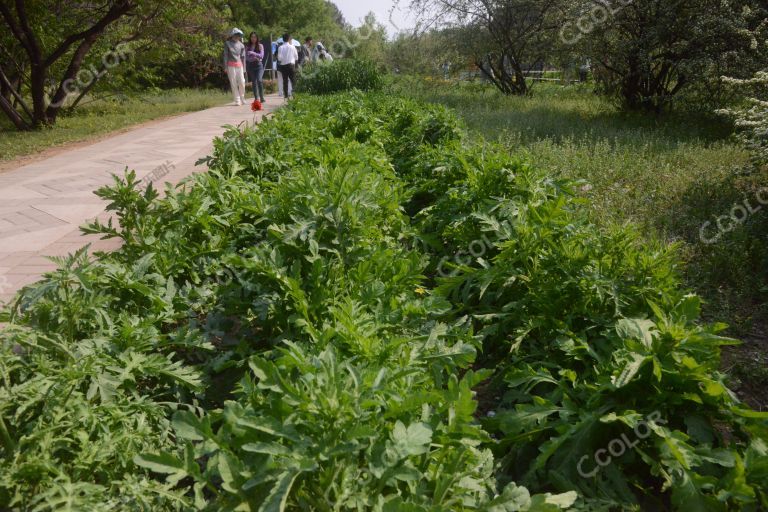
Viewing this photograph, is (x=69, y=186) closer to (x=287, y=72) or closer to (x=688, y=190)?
(x=688, y=190)

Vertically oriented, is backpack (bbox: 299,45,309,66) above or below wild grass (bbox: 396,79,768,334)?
above

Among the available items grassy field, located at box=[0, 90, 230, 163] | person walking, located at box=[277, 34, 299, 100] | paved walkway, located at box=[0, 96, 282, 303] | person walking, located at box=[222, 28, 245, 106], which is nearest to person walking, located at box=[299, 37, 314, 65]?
grassy field, located at box=[0, 90, 230, 163]

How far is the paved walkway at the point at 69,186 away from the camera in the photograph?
175 inches

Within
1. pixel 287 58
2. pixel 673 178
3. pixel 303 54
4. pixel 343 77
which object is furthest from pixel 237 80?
pixel 673 178

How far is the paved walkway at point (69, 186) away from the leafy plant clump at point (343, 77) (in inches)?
199

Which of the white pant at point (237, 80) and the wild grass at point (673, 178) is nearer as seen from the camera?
the wild grass at point (673, 178)

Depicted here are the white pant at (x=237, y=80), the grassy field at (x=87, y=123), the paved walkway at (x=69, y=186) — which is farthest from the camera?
the white pant at (x=237, y=80)

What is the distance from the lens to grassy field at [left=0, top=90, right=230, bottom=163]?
1019 centimetres

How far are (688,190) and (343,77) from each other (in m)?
12.1

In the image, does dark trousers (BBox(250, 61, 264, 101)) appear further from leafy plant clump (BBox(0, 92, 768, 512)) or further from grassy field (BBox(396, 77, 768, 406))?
A: leafy plant clump (BBox(0, 92, 768, 512))

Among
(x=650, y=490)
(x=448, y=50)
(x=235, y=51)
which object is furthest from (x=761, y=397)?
(x=448, y=50)

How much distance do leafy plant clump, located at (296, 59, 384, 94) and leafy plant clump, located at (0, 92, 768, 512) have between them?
44.6 feet

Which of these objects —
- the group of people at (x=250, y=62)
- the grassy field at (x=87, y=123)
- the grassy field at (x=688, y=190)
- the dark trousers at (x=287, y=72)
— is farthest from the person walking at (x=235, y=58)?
the grassy field at (x=688, y=190)

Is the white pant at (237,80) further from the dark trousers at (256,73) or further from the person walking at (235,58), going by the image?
the dark trousers at (256,73)
